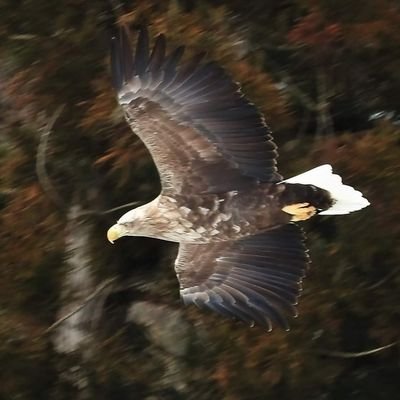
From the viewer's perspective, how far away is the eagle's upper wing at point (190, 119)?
5402 mm

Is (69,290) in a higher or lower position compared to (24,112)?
lower

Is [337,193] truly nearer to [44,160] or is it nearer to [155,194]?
[155,194]

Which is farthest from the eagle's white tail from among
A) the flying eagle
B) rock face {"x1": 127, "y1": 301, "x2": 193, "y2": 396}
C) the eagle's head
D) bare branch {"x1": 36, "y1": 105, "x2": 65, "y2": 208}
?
bare branch {"x1": 36, "y1": 105, "x2": 65, "y2": 208}

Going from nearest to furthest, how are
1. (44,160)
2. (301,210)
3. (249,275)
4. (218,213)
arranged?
(301,210)
(218,213)
(249,275)
(44,160)

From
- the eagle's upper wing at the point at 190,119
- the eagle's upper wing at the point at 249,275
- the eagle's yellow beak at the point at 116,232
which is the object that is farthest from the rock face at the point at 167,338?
the eagle's upper wing at the point at 190,119

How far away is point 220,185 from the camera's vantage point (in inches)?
220

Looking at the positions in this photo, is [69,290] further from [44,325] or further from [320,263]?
[320,263]

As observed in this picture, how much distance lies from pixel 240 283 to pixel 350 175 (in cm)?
94

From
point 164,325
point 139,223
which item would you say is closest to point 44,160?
point 164,325

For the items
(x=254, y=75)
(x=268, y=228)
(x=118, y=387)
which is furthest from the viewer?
(x=118, y=387)

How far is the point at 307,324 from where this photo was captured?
6410 millimetres

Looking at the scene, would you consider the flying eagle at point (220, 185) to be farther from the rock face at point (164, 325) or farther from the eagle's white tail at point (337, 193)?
the rock face at point (164, 325)

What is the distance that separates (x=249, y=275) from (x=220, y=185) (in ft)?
1.33

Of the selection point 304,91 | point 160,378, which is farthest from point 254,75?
point 160,378
